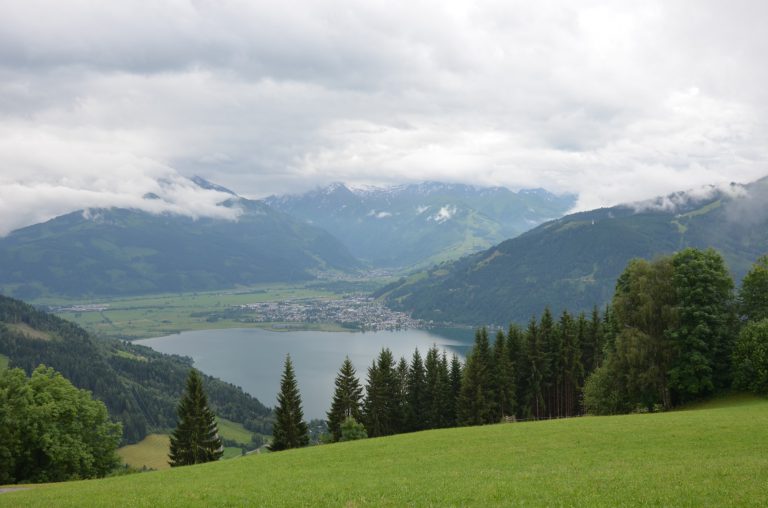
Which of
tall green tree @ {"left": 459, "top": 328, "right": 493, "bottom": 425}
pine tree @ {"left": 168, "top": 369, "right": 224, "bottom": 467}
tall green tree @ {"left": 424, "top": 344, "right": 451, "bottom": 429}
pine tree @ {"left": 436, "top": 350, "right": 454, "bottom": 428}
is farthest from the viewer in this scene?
tall green tree @ {"left": 424, "top": 344, "right": 451, "bottom": 429}

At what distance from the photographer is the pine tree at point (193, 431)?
52156 mm

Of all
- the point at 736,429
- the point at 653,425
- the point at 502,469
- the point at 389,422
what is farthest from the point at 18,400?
the point at 736,429

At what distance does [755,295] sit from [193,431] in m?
52.4

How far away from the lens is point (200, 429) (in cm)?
5275

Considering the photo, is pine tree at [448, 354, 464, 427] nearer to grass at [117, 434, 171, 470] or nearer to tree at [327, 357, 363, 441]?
tree at [327, 357, 363, 441]

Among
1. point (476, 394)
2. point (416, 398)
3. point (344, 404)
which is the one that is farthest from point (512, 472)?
point (416, 398)

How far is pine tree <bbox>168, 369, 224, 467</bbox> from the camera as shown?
52.2 metres

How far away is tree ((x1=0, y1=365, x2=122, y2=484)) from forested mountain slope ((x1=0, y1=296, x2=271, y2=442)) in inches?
3590

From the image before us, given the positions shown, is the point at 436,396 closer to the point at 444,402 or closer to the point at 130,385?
the point at 444,402

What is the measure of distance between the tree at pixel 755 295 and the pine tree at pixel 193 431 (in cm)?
4942

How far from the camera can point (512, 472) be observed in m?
22.2

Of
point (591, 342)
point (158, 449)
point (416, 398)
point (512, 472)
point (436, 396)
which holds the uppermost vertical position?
point (512, 472)

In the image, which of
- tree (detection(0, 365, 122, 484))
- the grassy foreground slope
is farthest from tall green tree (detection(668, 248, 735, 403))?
tree (detection(0, 365, 122, 484))

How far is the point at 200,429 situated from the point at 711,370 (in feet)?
151
